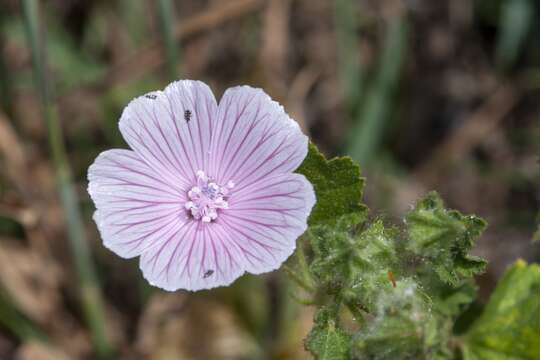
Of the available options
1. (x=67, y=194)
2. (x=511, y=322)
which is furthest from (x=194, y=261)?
(x=67, y=194)

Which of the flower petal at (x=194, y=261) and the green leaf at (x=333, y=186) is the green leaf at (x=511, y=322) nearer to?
the green leaf at (x=333, y=186)

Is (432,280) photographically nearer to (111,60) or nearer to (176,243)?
(176,243)

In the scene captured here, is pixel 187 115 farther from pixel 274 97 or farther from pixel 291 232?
pixel 274 97

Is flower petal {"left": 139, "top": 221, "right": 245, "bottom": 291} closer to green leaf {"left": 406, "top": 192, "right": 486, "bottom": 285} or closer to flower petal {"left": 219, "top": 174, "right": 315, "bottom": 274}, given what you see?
flower petal {"left": 219, "top": 174, "right": 315, "bottom": 274}

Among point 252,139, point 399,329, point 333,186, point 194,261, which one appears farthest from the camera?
point 252,139

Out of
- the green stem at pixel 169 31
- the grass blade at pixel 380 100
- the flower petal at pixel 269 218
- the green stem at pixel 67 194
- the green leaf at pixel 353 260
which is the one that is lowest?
the green leaf at pixel 353 260

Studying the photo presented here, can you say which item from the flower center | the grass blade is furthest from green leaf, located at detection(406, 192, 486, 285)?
the grass blade

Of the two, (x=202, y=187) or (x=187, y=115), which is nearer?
(x=187, y=115)

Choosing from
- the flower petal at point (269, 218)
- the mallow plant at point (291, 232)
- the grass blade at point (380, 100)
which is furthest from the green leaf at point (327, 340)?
the grass blade at point (380, 100)
